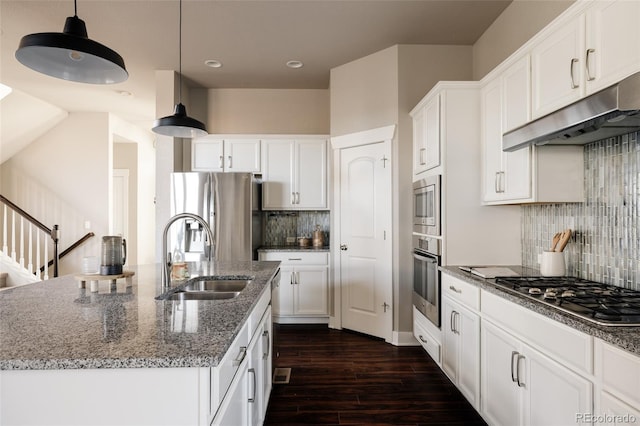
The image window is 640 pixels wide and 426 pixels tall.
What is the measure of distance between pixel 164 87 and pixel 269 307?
3.31 m

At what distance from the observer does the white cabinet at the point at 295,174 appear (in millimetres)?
4480

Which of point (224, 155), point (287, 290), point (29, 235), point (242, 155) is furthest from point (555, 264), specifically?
point (29, 235)

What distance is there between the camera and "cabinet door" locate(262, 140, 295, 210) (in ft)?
14.8

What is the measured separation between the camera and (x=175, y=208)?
4.12 metres

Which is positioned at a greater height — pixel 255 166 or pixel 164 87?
pixel 164 87

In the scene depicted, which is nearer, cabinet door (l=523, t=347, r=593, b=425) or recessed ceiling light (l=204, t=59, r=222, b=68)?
cabinet door (l=523, t=347, r=593, b=425)

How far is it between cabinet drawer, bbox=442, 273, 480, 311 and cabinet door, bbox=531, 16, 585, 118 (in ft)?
3.52

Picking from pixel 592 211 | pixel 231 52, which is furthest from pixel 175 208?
pixel 592 211

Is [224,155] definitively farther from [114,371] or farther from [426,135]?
[114,371]

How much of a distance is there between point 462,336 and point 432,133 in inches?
62.1

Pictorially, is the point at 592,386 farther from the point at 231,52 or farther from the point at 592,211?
the point at 231,52

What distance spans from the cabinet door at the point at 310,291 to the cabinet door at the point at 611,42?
3.16 metres

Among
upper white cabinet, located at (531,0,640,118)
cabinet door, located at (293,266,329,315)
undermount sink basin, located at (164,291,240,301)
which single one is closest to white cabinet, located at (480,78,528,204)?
upper white cabinet, located at (531,0,640,118)

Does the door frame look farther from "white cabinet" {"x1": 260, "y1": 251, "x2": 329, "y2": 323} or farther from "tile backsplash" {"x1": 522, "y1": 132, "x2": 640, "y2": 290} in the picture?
"tile backsplash" {"x1": 522, "y1": 132, "x2": 640, "y2": 290}
